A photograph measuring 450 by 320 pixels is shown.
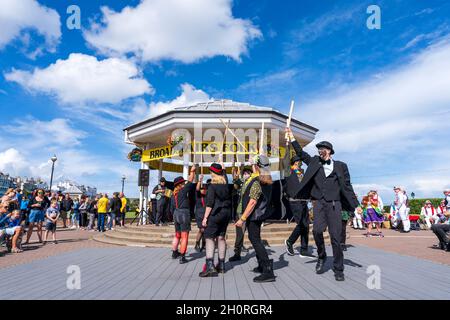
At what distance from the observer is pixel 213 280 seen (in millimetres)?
4641

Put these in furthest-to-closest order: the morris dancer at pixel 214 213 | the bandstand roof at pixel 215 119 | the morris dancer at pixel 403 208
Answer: the morris dancer at pixel 403 208 < the bandstand roof at pixel 215 119 < the morris dancer at pixel 214 213

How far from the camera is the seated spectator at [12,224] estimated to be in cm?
790

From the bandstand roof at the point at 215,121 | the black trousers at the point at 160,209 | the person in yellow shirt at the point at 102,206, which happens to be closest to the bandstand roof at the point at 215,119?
the bandstand roof at the point at 215,121

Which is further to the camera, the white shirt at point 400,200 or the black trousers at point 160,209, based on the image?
the white shirt at point 400,200

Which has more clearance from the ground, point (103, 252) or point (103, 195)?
point (103, 195)

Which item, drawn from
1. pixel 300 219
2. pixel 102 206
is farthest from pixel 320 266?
pixel 102 206

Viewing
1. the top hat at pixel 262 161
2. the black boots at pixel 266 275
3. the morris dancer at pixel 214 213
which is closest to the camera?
the black boots at pixel 266 275

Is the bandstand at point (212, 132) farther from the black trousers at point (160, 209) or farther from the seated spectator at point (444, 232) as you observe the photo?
the seated spectator at point (444, 232)

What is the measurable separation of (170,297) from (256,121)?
29.5 feet
